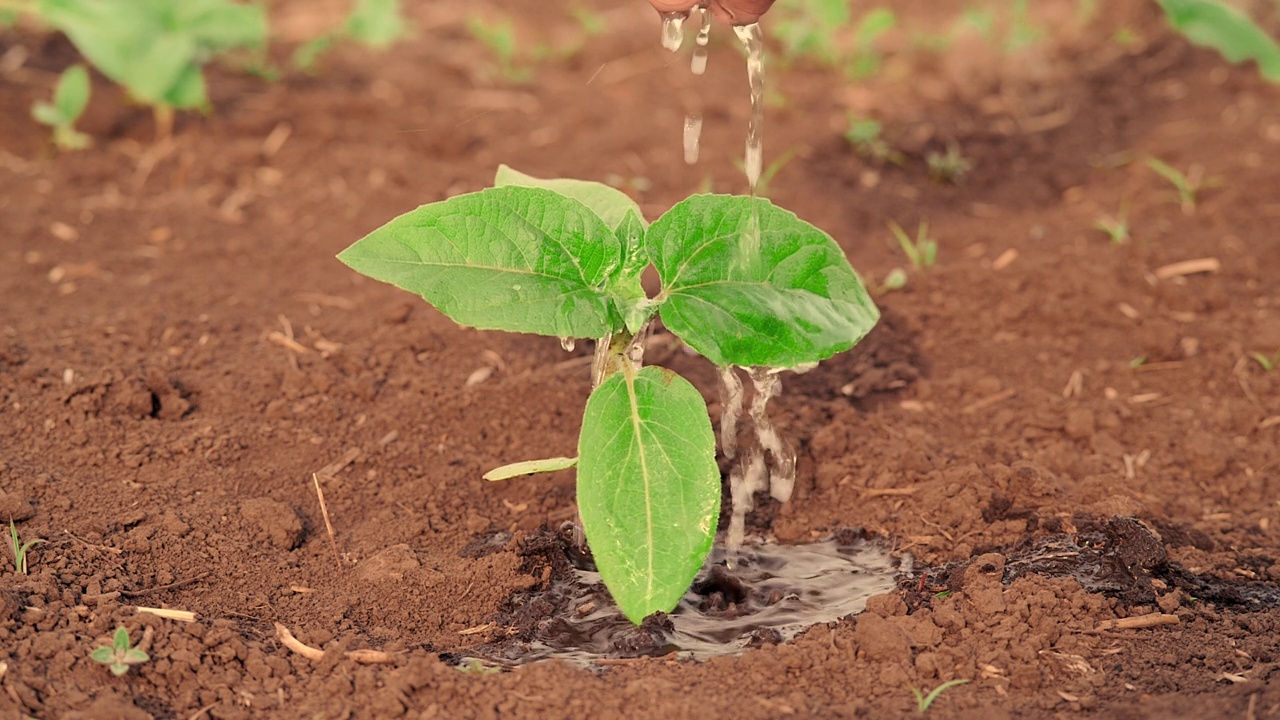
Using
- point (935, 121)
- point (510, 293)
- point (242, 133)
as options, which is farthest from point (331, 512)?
point (935, 121)

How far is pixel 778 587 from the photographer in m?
2.46

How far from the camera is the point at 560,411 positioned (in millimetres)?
2818

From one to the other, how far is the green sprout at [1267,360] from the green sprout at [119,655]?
2473 mm

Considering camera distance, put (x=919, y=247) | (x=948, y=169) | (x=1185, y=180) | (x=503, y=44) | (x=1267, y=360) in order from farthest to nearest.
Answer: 1. (x=503, y=44)
2. (x=948, y=169)
3. (x=1185, y=180)
4. (x=919, y=247)
5. (x=1267, y=360)

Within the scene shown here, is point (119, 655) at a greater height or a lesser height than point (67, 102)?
lesser

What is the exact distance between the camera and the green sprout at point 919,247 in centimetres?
347

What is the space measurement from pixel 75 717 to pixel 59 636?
0.70 feet

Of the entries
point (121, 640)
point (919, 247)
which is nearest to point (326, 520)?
point (121, 640)

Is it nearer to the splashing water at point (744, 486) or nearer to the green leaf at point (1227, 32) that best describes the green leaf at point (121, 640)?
the splashing water at point (744, 486)

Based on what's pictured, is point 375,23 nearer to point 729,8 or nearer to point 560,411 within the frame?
point 560,411

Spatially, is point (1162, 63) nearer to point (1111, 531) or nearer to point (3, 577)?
point (1111, 531)

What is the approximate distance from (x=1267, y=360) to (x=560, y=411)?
1659 mm

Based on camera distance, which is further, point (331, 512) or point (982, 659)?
point (331, 512)

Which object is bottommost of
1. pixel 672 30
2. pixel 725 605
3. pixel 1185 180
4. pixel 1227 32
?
pixel 725 605
